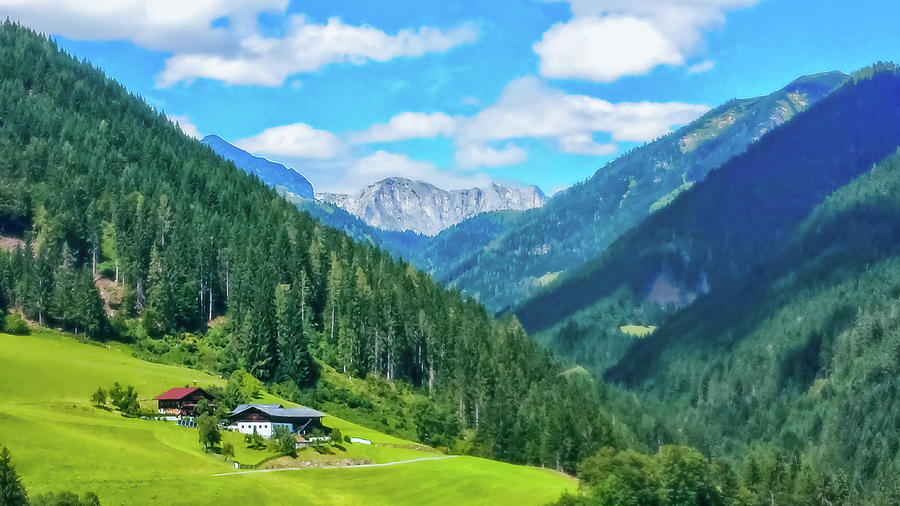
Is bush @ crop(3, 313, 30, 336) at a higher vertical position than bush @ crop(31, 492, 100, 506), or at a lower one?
higher

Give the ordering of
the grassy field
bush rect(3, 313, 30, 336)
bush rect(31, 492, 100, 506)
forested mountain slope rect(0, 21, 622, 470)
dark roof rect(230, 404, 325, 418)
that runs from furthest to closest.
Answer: forested mountain slope rect(0, 21, 622, 470) → bush rect(3, 313, 30, 336) → dark roof rect(230, 404, 325, 418) → the grassy field → bush rect(31, 492, 100, 506)

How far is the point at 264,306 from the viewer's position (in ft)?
532

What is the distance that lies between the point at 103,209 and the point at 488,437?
314 ft

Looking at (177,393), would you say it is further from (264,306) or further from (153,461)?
(264,306)

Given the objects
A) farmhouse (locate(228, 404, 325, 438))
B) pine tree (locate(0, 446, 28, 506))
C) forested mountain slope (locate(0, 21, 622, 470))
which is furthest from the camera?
forested mountain slope (locate(0, 21, 622, 470))

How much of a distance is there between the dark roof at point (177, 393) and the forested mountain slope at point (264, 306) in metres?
32.9

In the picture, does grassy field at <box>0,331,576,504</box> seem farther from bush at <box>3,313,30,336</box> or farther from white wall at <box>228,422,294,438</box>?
white wall at <box>228,422,294,438</box>

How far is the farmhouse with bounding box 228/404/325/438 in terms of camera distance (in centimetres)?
11775

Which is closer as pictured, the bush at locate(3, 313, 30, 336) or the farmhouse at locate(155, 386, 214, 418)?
the farmhouse at locate(155, 386, 214, 418)

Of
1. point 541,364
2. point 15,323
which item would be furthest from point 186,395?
point 541,364

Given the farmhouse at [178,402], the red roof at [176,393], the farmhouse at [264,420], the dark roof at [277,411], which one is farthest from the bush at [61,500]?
the red roof at [176,393]

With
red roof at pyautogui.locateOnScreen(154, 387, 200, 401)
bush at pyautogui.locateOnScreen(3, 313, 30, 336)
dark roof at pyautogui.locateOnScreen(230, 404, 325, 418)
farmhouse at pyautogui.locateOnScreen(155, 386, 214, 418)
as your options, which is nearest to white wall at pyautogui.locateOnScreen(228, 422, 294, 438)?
dark roof at pyautogui.locateOnScreen(230, 404, 325, 418)

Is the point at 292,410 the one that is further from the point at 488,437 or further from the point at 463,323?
the point at 463,323

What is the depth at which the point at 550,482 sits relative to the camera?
117 metres
